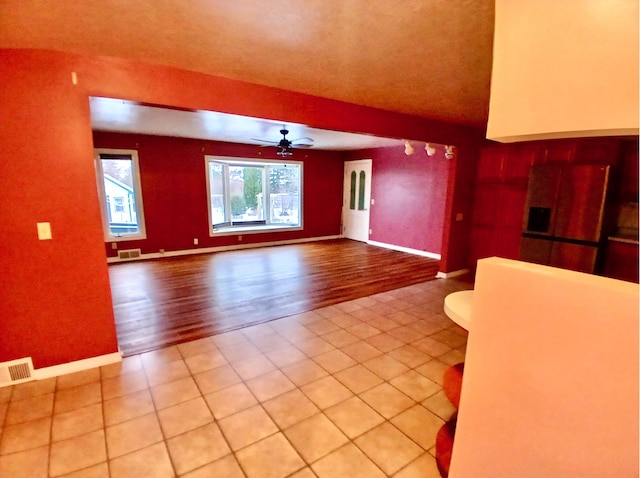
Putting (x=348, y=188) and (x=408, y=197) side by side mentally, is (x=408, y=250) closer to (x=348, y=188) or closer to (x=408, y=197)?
(x=408, y=197)

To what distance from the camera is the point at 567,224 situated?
374 cm

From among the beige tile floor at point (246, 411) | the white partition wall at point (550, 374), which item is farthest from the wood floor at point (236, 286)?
the white partition wall at point (550, 374)

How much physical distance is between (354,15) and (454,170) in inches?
141

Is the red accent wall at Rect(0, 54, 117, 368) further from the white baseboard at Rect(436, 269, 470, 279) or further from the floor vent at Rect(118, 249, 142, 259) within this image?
the white baseboard at Rect(436, 269, 470, 279)

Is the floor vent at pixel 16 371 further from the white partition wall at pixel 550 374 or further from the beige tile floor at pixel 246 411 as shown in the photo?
the white partition wall at pixel 550 374

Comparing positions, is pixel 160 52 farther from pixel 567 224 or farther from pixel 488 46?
pixel 567 224

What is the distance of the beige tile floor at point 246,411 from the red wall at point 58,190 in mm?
384

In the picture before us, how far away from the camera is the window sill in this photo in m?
6.85

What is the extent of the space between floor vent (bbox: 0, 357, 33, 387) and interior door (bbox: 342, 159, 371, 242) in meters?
6.53

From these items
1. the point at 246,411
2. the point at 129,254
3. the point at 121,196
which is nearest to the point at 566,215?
the point at 246,411

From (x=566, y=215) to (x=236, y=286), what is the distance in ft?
14.3

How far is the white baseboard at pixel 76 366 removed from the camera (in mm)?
2341

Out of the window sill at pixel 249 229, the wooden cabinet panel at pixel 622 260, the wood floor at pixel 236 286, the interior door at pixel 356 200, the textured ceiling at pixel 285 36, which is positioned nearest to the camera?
the textured ceiling at pixel 285 36

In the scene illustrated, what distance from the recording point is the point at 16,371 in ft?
7.44
